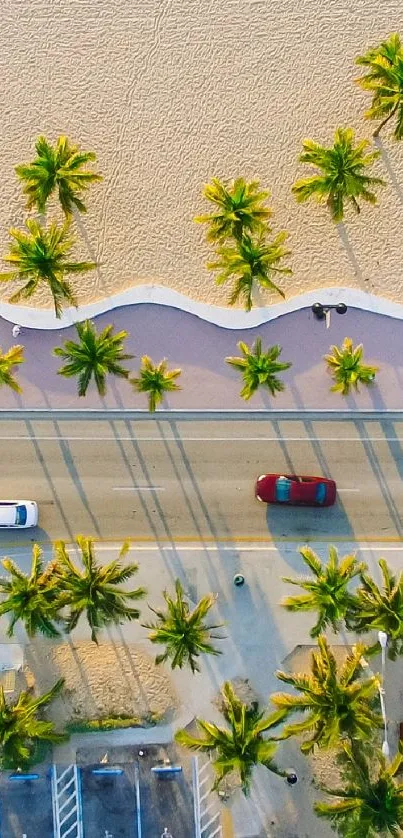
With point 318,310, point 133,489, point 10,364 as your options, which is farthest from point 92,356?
point 318,310

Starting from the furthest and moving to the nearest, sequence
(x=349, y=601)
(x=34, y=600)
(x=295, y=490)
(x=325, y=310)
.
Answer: (x=325, y=310) → (x=295, y=490) → (x=349, y=601) → (x=34, y=600)

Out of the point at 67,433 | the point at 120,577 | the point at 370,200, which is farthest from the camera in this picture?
the point at 67,433

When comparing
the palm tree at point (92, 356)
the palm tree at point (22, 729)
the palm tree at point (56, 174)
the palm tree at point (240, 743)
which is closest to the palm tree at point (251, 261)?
the palm tree at point (92, 356)

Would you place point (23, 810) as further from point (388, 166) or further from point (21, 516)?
point (388, 166)

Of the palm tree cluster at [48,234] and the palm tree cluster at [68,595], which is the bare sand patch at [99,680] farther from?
the palm tree cluster at [48,234]

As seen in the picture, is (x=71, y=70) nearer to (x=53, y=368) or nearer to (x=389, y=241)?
Result: (x=53, y=368)

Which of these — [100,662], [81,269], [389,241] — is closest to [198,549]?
[100,662]

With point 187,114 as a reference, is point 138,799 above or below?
below
